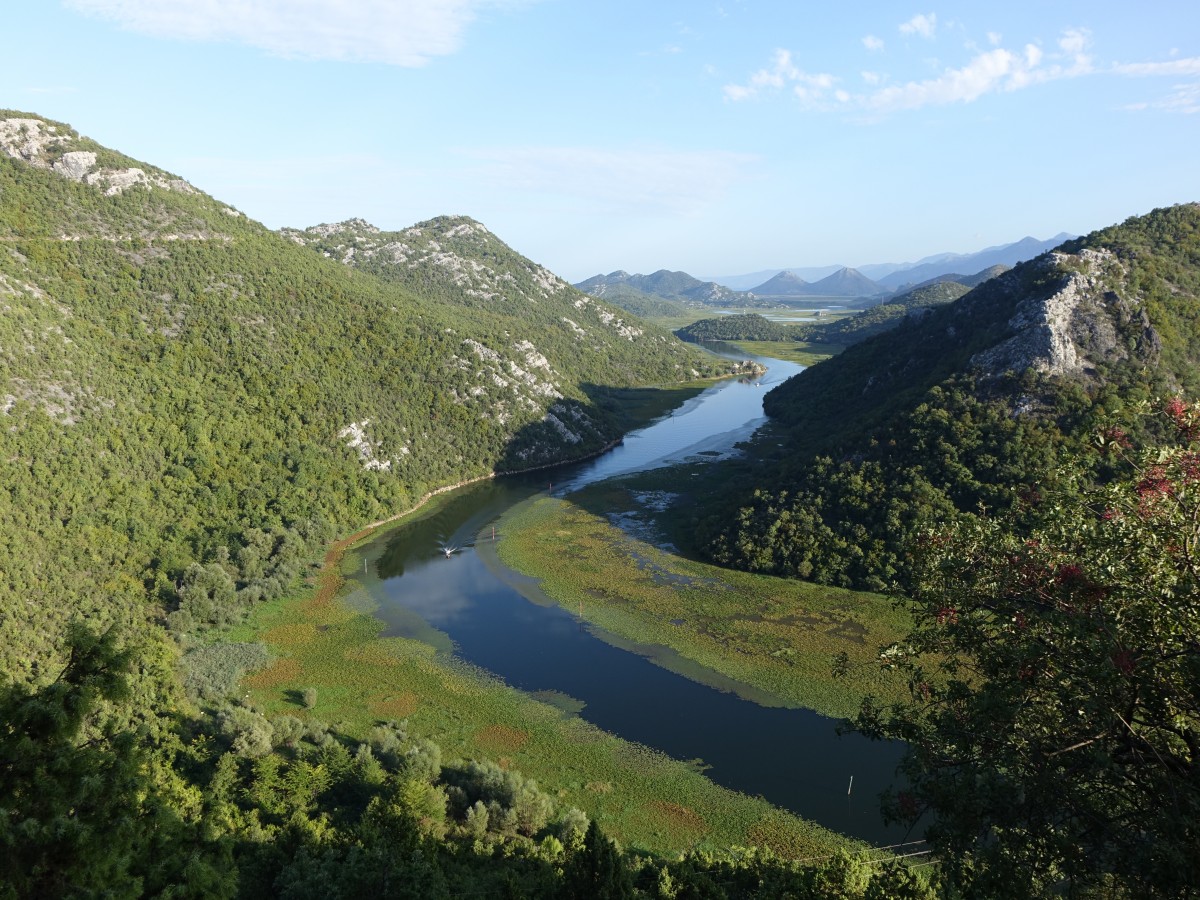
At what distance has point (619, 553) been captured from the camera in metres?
88.1

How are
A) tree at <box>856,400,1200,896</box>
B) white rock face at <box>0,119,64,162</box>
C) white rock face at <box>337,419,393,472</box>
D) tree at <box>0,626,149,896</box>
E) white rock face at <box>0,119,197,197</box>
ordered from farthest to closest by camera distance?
white rock face at <box>0,119,197,197</box> → white rock face at <box>0,119,64,162</box> → white rock face at <box>337,419,393,472</box> → tree at <box>856,400,1200,896</box> → tree at <box>0,626,149,896</box>

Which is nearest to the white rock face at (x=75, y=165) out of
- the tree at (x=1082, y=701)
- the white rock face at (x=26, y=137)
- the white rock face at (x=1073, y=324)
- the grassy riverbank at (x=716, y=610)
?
the white rock face at (x=26, y=137)

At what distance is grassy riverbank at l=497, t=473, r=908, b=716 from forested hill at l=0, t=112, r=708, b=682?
33478 mm

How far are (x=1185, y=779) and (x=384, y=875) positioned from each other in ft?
104

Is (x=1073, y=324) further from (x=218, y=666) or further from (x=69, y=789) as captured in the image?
(x=218, y=666)

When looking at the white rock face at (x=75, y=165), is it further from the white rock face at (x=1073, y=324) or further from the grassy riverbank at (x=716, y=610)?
the white rock face at (x=1073, y=324)

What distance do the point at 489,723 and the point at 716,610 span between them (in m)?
29.2

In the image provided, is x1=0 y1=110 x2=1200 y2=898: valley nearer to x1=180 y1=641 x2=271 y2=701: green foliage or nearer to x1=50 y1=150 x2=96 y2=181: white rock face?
x1=180 y1=641 x2=271 y2=701: green foliage

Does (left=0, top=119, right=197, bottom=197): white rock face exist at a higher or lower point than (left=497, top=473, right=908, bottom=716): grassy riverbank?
higher

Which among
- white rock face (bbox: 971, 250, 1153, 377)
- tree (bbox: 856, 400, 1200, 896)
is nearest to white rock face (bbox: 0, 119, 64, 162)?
tree (bbox: 856, 400, 1200, 896)

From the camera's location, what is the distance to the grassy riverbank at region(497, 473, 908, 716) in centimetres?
5762

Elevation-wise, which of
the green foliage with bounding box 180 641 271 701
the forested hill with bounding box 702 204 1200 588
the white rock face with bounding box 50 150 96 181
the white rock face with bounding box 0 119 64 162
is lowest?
the green foliage with bounding box 180 641 271 701

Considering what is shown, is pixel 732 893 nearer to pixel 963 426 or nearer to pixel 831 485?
pixel 831 485

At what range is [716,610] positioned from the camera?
233ft
